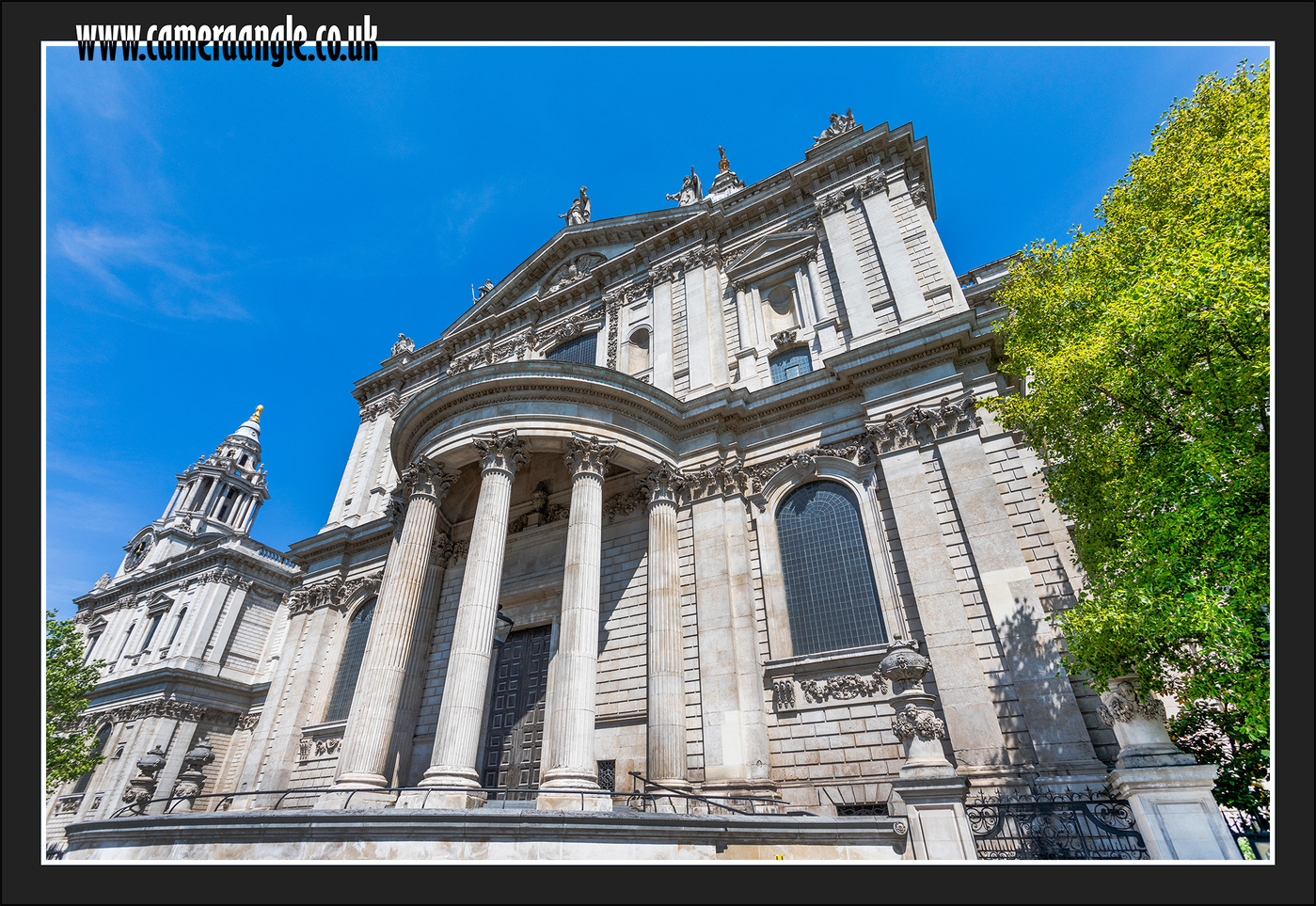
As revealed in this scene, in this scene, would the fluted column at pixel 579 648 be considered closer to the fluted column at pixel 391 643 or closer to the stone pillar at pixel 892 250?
the fluted column at pixel 391 643

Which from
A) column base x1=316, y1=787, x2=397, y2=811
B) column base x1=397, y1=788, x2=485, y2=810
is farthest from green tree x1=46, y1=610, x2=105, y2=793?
column base x1=397, y1=788, x2=485, y2=810

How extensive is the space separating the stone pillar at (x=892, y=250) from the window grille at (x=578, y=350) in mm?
12922

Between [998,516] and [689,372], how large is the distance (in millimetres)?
11776

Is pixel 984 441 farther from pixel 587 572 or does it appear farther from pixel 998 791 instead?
pixel 587 572

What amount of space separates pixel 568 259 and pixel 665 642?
22176 mm

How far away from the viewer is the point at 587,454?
60.3 feet

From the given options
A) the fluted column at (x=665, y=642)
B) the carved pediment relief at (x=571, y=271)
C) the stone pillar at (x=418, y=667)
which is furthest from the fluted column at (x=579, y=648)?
the carved pediment relief at (x=571, y=271)

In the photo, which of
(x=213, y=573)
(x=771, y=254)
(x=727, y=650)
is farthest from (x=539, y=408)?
(x=213, y=573)

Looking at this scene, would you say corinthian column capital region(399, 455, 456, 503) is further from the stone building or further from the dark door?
the dark door

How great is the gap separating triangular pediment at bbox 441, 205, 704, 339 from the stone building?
0.36m

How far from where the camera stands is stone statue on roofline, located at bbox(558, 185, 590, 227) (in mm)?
33969

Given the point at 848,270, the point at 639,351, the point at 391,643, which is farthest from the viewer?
Result: the point at 639,351

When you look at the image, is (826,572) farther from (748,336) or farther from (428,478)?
(428,478)

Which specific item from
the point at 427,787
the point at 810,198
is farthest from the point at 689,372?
the point at 427,787
